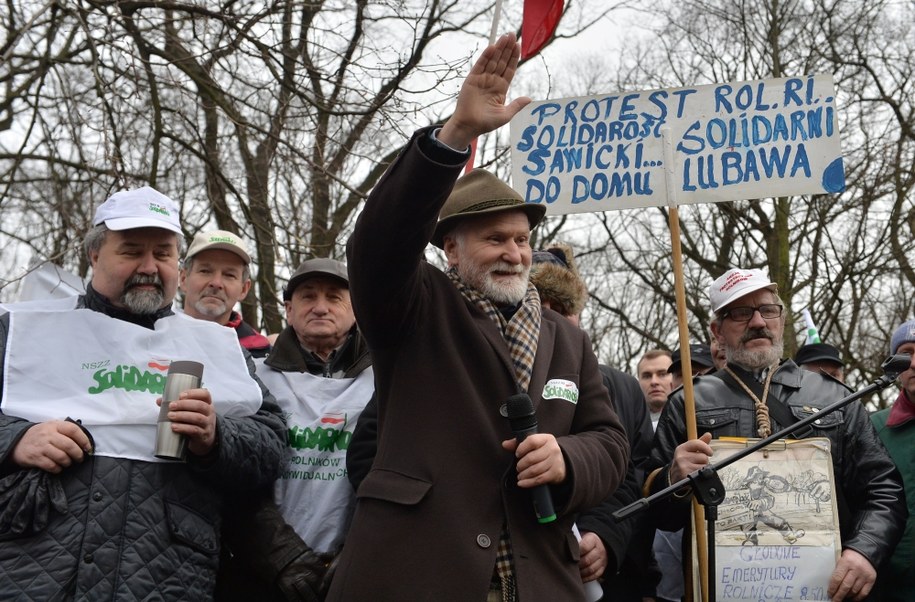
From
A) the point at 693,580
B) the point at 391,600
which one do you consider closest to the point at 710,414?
the point at 693,580

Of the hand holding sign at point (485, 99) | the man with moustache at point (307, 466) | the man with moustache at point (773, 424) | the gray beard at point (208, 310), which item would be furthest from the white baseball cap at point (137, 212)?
the man with moustache at point (773, 424)

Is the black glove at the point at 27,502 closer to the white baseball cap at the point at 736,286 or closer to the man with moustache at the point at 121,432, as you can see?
the man with moustache at the point at 121,432

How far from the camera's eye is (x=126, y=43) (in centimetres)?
612

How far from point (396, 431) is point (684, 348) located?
150 centimetres

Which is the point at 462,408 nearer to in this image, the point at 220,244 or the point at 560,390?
the point at 560,390

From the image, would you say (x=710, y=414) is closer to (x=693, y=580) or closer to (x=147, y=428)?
(x=693, y=580)

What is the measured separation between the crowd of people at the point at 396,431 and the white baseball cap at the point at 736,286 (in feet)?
0.05

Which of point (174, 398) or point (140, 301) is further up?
point (140, 301)

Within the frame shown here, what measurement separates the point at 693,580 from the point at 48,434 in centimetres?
234

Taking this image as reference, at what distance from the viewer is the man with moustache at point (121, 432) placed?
291 centimetres

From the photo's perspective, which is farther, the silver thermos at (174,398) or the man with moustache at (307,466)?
the man with moustache at (307,466)

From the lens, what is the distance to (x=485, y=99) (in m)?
2.60

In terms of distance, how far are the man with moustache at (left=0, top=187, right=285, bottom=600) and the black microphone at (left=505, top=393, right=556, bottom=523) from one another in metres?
1.01

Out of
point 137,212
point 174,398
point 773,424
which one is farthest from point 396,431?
point 773,424
